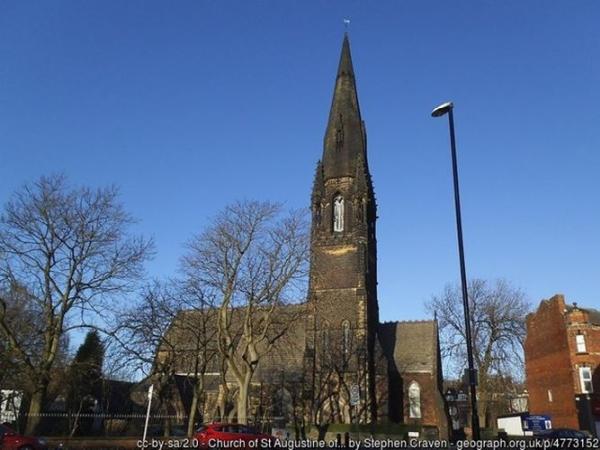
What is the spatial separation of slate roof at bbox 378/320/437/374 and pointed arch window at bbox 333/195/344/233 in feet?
34.1

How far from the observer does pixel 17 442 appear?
1933 centimetres

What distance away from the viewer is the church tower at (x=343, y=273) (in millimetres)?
38250

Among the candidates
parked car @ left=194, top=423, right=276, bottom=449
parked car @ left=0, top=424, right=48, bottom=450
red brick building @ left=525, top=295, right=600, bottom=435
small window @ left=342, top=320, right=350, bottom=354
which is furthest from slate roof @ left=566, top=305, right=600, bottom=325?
parked car @ left=0, top=424, right=48, bottom=450

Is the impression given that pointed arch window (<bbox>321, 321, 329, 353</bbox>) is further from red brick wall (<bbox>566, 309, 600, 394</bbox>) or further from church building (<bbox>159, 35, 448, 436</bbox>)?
red brick wall (<bbox>566, 309, 600, 394</bbox>)

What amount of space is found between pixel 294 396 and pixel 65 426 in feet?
52.4

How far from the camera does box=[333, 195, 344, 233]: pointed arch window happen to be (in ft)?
142

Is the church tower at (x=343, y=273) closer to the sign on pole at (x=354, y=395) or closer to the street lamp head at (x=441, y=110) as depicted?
the sign on pole at (x=354, y=395)

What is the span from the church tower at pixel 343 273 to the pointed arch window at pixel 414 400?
15.4 feet

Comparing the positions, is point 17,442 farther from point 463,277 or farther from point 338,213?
point 338,213

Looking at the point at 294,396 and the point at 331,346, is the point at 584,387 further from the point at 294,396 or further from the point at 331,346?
the point at 294,396

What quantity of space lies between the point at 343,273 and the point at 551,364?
18.6 m

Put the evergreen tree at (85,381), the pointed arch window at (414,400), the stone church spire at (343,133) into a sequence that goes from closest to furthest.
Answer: the evergreen tree at (85,381) < the pointed arch window at (414,400) < the stone church spire at (343,133)

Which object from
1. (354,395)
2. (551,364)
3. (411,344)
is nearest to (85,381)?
(354,395)

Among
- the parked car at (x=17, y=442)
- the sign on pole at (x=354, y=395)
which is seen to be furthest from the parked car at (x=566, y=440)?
the parked car at (x=17, y=442)
